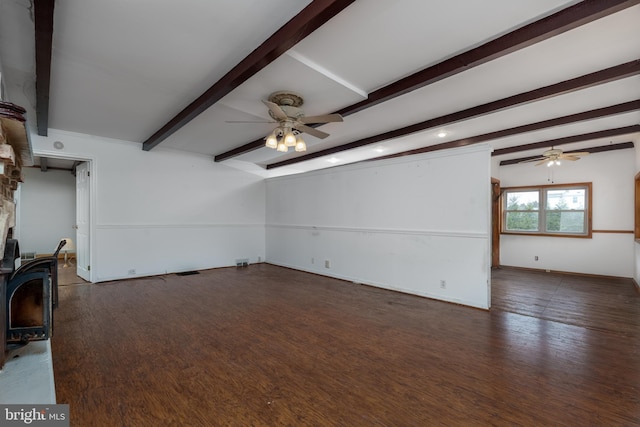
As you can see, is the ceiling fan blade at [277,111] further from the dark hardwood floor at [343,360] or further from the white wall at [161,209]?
the white wall at [161,209]

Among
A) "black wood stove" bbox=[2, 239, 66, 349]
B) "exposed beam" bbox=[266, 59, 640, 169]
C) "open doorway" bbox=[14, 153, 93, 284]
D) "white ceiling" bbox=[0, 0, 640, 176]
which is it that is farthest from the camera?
"open doorway" bbox=[14, 153, 93, 284]

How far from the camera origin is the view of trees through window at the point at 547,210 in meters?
6.06

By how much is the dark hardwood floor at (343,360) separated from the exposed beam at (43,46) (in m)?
2.50

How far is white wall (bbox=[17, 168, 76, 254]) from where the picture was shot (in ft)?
22.9

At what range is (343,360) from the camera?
2.37 m

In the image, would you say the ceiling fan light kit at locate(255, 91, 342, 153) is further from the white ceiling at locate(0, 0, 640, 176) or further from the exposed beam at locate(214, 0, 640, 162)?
the exposed beam at locate(214, 0, 640, 162)

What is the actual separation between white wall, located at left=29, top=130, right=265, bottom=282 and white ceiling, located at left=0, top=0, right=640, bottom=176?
1.07 m

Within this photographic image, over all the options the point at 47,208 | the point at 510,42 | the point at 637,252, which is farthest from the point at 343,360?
the point at 47,208

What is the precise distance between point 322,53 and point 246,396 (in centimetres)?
281

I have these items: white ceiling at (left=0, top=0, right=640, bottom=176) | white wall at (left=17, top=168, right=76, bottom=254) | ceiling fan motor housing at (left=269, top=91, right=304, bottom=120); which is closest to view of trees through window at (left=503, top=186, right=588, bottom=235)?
white ceiling at (left=0, top=0, right=640, bottom=176)

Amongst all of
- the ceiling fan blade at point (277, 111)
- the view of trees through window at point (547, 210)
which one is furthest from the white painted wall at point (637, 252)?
the ceiling fan blade at point (277, 111)

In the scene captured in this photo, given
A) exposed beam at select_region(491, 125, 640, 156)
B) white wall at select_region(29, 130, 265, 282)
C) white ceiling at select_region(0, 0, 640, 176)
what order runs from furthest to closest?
white wall at select_region(29, 130, 265, 282), exposed beam at select_region(491, 125, 640, 156), white ceiling at select_region(0, 0, 640, 176)

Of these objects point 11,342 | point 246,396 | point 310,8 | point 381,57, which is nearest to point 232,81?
point 310,8

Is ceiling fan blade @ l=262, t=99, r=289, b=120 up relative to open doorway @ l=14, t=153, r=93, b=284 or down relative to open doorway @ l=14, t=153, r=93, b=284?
up
